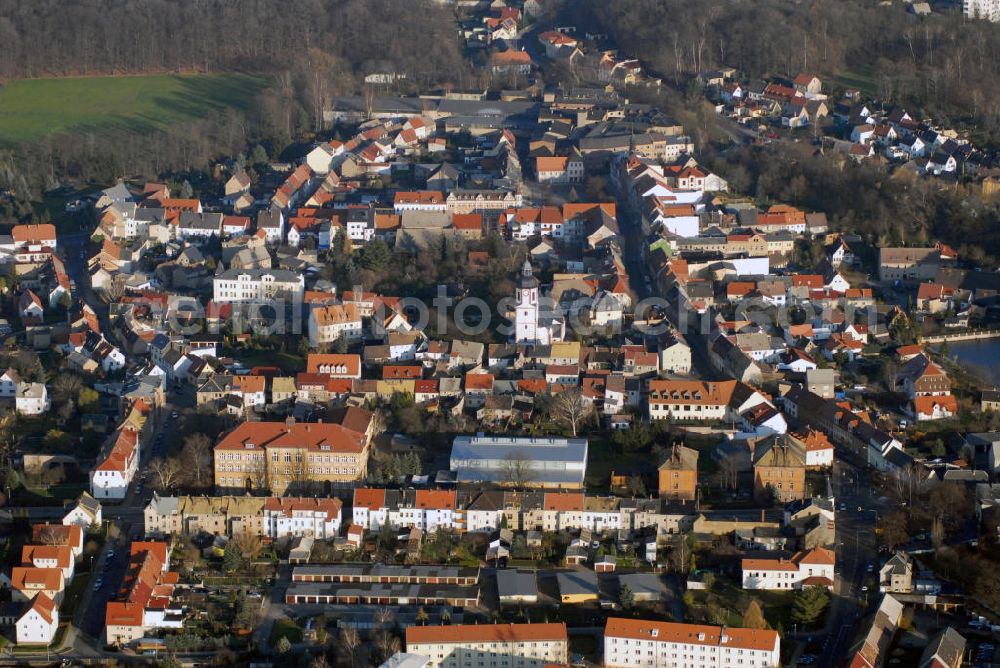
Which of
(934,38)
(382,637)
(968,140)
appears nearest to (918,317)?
(968,140)

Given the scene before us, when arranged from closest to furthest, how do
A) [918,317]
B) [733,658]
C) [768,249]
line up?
[733,658]
[918,317]
[768,249]

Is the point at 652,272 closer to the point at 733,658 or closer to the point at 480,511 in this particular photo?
the point at 480,511

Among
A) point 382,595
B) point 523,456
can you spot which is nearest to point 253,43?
point 523,456

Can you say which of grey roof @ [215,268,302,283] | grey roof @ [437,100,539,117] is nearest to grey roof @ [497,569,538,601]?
grey roof @ [215,268,302,283]

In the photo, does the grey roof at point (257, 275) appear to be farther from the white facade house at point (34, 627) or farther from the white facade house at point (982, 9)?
the white facade house at point (982, 9)

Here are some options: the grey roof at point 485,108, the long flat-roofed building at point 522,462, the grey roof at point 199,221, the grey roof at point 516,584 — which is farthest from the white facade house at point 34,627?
the grey roof at point 485,108

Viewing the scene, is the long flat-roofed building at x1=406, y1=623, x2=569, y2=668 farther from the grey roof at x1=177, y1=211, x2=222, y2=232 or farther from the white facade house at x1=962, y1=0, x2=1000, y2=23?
the white facade house at x1=962, y1=0, x2=1000, y2=23
